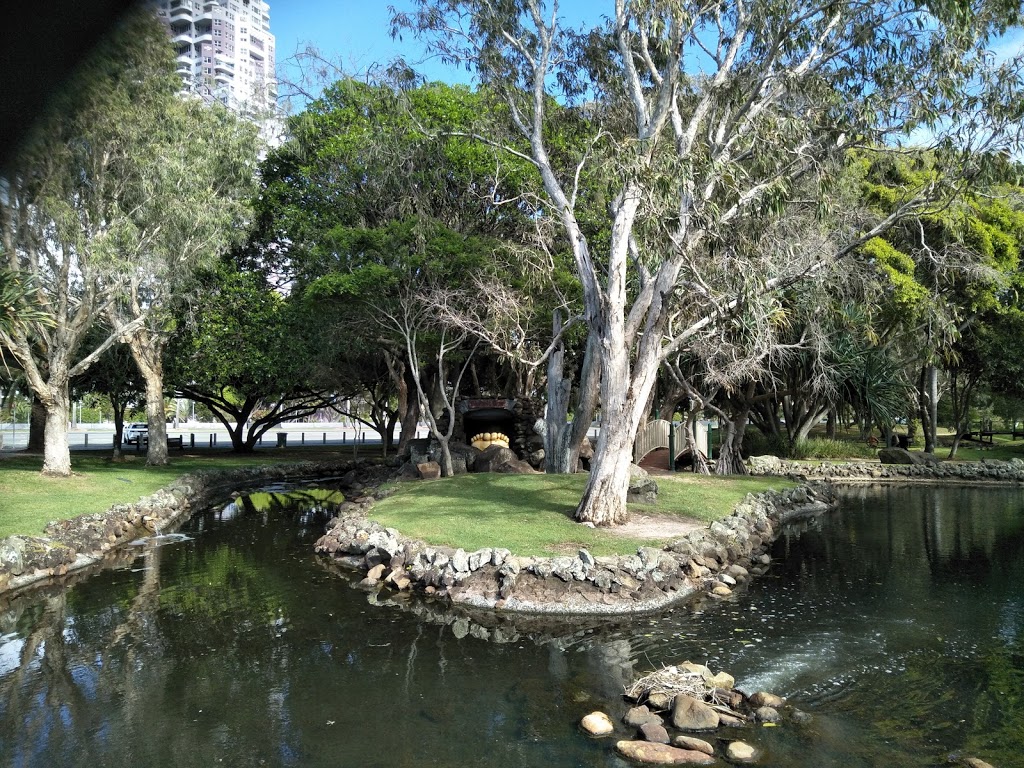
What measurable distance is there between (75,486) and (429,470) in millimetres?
9329

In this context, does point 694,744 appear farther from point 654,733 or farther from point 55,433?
point 55,433

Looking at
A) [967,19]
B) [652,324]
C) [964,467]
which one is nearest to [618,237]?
[652,324]

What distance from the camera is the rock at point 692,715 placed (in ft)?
22.6

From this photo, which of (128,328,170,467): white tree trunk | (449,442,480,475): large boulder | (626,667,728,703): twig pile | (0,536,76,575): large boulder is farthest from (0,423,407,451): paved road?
(626,667,728,703): twig pile

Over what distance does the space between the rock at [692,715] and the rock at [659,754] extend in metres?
0.49

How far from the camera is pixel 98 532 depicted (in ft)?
50.0

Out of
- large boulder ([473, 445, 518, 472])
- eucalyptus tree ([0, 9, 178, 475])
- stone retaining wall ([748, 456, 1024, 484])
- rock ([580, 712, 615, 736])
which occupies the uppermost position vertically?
eucalyptus tree ([0, 9, 178, 475])

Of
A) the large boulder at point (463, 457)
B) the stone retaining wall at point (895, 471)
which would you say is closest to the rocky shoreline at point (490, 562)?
the large boulder at point (463, 457)

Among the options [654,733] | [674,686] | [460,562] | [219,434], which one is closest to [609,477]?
[460,562]

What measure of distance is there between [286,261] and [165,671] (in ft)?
78.5

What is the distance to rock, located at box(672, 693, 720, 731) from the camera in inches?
271

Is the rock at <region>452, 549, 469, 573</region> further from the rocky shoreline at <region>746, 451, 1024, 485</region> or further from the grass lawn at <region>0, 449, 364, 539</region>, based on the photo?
the rocky shoreline at <region>746, 451, 1024, 485</region>

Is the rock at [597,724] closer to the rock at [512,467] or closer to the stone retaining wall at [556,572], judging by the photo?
the stone retaining wall at [556,572]

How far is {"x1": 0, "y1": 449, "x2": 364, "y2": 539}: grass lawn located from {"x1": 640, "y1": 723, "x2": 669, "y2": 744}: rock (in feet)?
38.7
